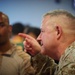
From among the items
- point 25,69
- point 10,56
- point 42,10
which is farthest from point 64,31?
point 42,10

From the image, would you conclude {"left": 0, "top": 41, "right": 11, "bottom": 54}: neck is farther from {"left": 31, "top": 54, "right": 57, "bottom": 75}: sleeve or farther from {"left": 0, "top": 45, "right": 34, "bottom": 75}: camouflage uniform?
{"left": 31, "top": 54, "right": 57, "bottom": 75}: sleeve

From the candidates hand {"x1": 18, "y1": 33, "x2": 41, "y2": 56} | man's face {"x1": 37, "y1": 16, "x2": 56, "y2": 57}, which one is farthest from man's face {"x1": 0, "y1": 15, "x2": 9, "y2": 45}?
man's face {"x1": 37, "y1": 16, "x2": 56, "y2": 57}

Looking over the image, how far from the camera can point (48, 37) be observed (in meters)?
1.26

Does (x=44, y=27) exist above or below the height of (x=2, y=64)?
above

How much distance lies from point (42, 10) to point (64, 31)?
9.57 feet

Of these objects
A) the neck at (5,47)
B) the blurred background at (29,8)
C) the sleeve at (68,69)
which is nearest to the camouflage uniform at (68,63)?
the sleeve at (68,69)

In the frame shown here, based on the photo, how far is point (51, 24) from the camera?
1.26m

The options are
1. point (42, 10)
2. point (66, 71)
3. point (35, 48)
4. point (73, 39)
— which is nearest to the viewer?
point (66, 71)

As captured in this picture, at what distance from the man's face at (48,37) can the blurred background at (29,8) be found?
9.22 feet

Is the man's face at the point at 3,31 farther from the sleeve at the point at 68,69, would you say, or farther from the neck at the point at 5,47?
the sleeve at the point at 68,69

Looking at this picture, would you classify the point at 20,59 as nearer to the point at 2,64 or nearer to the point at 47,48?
the point at 2,64

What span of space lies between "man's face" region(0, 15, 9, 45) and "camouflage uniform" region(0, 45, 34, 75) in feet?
0.35

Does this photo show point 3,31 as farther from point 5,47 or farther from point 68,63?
point 68,63

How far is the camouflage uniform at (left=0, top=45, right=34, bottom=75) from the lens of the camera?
1.48 m
